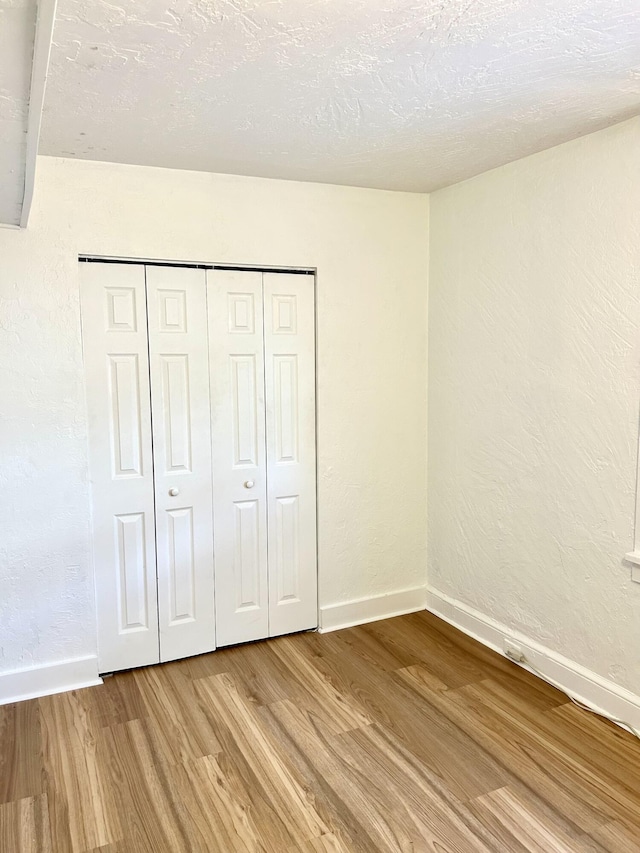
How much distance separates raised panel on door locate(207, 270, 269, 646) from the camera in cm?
292

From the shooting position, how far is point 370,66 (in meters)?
1.76

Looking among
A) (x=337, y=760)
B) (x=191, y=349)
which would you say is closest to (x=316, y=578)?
(x=337, y=760)

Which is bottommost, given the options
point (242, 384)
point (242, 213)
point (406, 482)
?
point (406, 482)

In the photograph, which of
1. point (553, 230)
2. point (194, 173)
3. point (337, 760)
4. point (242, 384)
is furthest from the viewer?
point (242, 384)

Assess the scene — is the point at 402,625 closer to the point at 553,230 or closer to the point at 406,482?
the point at 406,482

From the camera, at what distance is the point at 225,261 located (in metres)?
2.86

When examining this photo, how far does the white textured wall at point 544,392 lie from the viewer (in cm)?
232

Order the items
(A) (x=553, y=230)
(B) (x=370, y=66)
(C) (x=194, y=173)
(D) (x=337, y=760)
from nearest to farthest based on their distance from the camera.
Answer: (B) (x=370, y=66), (D) (x=337, y=760), (A) (x=553, y=230), (C) (x=194, y=173)

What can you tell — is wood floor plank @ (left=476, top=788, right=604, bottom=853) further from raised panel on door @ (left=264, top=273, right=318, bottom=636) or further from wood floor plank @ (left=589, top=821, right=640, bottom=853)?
raised panel on door @ (left=264, top=273, right=318, bottom=636)

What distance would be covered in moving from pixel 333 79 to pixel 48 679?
103 inches

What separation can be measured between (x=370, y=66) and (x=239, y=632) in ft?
8.38

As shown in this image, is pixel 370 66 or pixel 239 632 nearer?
pixel 370 66

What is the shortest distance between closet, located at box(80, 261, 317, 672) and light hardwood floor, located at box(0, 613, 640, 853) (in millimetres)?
295

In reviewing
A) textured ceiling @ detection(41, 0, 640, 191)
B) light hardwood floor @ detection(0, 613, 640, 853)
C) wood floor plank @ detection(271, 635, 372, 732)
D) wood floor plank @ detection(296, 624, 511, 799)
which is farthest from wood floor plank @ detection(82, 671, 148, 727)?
textured ceiling @ detection(41, 0, 640, 191)
